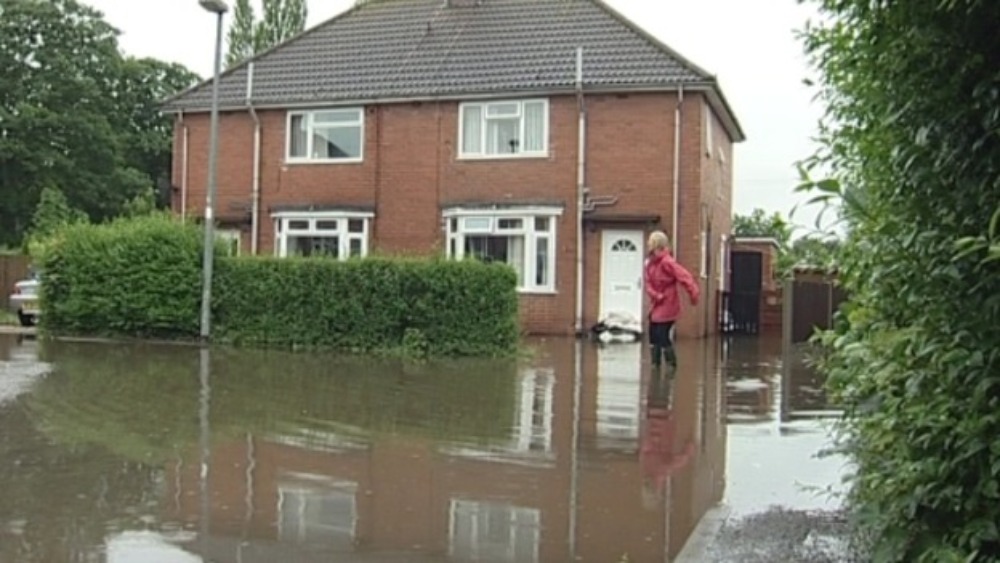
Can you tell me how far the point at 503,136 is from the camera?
83.7ft

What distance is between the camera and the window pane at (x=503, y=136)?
25359mm

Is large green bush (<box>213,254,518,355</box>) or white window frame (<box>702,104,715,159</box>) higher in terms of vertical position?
white window frame (<box>702,104,715,159</box>)

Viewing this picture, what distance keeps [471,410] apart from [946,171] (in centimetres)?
792

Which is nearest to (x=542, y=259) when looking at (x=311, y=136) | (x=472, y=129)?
(x=472, y=129)

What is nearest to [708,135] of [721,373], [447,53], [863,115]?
[447,53]

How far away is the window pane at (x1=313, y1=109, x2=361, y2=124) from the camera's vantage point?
27.0 meters

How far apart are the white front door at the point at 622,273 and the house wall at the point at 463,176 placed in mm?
201

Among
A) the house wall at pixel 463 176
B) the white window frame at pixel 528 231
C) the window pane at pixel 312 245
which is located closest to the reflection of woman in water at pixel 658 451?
the house wall at pixel 463 176

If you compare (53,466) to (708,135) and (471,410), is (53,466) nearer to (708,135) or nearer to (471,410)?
(471,410)

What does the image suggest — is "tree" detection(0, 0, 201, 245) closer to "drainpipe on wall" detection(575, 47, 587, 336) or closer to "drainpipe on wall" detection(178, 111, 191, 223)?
"drainpipe on wall" detection(178, 111, 191, 223)

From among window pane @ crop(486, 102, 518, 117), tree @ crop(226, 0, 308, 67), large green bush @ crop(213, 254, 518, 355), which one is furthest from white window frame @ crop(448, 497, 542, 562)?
tree @ crop(226, 0, 308, 67)

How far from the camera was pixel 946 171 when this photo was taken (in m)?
3.40

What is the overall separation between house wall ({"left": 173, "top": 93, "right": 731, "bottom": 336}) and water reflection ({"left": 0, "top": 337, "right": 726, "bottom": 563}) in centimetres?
1050

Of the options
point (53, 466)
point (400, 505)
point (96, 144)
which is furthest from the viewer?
point (96, 144)
